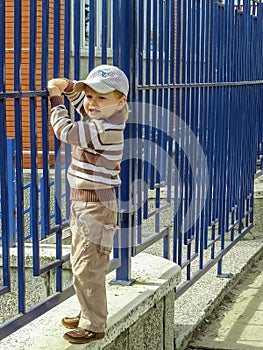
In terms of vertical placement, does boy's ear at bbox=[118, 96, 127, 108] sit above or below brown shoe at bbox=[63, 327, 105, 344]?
above

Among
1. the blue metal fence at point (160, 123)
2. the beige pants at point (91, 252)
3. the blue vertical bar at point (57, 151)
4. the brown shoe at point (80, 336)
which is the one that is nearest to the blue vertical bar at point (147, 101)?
the blue metal fence at point (160, 123)

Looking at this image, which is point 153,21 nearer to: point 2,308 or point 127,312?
point 127,312

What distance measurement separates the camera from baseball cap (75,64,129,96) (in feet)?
11.6

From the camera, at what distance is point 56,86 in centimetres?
360

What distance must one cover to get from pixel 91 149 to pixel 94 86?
0.26 m

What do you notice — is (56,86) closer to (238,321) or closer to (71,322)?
(71,322)

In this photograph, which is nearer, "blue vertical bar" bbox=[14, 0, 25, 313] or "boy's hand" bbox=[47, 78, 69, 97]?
"blue vertical bar" bbox=[14, 0, 25, 313]

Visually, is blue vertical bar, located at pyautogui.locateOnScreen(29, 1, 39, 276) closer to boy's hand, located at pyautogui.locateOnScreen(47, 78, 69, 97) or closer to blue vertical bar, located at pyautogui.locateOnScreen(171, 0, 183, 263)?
boy's hand, located at pyautogui.locateOnScreen(47, 78, 69, 97)

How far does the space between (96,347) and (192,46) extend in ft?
8.33

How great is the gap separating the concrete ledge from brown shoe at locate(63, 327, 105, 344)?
22 mm

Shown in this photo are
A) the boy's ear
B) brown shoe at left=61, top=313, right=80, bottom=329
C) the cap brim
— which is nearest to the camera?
the cap brim

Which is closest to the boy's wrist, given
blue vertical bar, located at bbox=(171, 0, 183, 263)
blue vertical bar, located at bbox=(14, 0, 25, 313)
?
blue vertical bar, located at bbox=(14, 0, 25, 313)

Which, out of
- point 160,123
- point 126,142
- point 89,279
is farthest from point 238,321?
point 89,279

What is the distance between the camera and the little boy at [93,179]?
3582 mm
